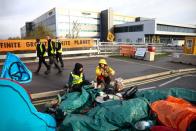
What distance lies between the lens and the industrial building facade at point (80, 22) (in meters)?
72.9

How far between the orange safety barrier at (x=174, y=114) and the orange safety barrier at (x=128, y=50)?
1592 cm

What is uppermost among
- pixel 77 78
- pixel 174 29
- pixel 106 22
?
pixel 106 22

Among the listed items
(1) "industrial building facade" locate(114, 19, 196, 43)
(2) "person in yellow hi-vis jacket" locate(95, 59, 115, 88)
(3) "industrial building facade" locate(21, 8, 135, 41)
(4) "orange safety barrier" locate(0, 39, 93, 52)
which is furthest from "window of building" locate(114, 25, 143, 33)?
(2) "person in yellow hi-vis jacket" locate(95, 59, 115, 88)

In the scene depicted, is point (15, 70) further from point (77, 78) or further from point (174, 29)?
point (174, 29)

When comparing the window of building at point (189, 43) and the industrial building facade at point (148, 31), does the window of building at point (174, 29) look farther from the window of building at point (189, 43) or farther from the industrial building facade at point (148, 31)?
the window of building at point (189, 43)

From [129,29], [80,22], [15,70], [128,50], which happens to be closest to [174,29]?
[129,29]

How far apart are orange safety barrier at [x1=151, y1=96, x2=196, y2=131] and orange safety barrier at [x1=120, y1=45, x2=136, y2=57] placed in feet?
52.2

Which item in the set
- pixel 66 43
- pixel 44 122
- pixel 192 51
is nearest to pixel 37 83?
pixel 44 122

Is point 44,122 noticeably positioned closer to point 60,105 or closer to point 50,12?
point 60,105

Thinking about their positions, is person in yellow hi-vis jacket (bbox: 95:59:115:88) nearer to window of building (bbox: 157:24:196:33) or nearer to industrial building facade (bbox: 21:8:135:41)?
window of building (bbox: 157:24:196:33)

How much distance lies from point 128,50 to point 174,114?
1754 cm

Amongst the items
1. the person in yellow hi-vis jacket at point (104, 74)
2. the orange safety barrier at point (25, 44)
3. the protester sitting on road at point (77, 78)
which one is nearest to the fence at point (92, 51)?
the orange safety barrier at point (25, 44)

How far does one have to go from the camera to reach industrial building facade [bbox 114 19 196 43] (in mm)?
64250

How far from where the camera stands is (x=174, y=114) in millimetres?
4148
